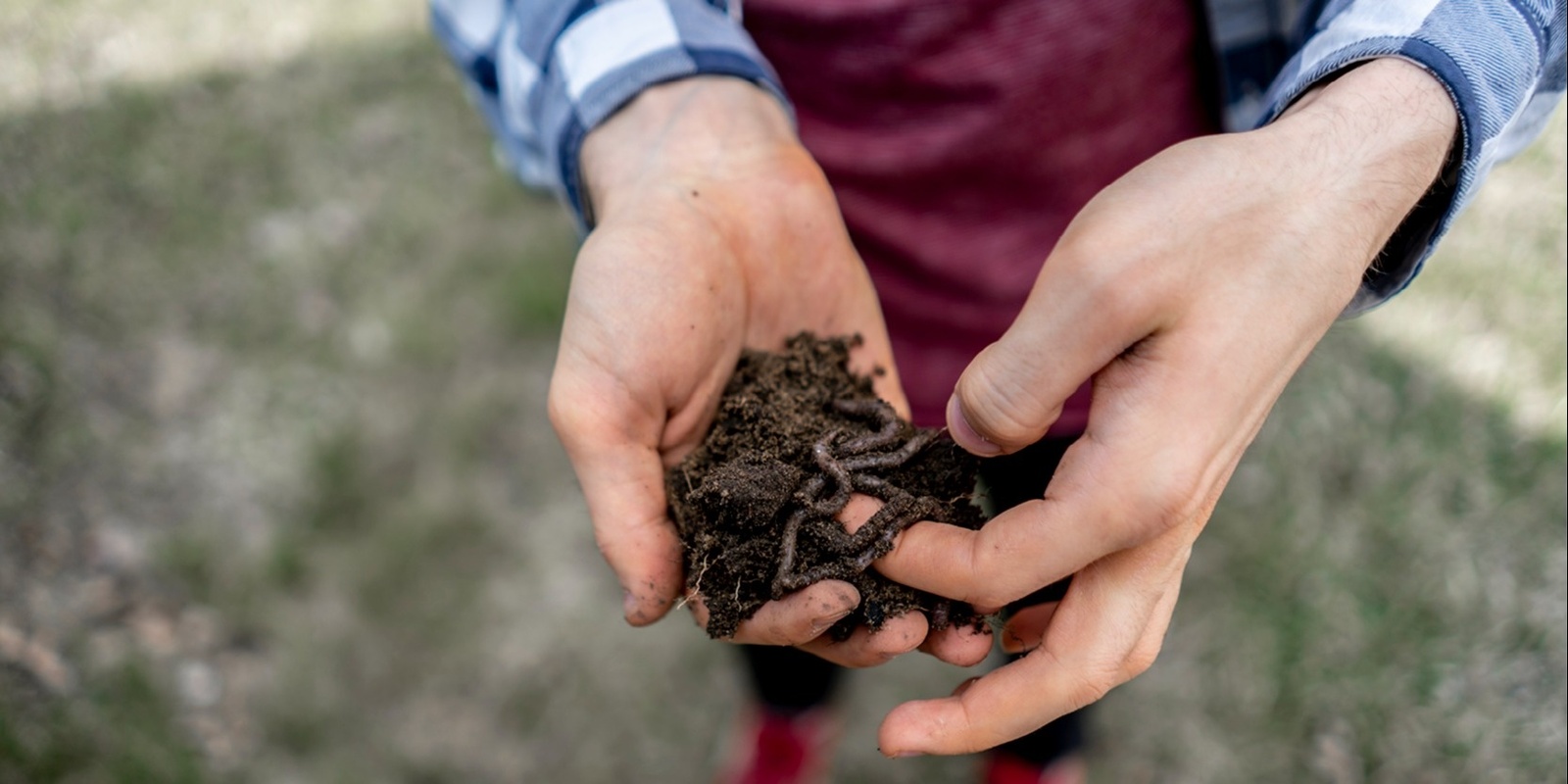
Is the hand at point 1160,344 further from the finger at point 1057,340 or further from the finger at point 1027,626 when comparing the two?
the finger at point 1027,626

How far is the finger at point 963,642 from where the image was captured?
2.52 metres

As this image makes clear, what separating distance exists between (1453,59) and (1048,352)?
49.3 inches

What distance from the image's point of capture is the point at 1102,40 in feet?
10.1

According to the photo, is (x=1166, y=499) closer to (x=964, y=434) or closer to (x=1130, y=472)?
(x=1130, y=472)

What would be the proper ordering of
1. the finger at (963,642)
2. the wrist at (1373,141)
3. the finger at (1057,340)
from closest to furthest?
1. the finger at (1057,340)
2. the wrist at (1373,141)
3. the finger at (963,642)

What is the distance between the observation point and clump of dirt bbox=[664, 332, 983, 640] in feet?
8.34

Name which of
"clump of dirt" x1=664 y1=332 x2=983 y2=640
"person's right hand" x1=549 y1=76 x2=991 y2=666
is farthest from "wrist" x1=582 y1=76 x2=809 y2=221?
"clump of dirt" x1=664 y1=332 x2=983 y2=640

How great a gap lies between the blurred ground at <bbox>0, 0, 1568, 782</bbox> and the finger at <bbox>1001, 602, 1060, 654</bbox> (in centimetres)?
231

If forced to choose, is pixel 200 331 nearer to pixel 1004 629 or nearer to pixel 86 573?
Result: pixel 86 573

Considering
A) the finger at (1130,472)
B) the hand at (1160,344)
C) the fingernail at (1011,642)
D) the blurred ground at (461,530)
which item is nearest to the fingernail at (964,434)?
the hand at (1160,344)

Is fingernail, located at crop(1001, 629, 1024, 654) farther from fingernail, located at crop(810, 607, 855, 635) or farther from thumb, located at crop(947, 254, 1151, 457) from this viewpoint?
thumb, located at crop(947, 254, 1151, 457)

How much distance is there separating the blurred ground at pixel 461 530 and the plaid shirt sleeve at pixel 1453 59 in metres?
2.74

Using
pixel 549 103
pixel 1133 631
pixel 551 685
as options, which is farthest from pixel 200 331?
pixel 1133 631

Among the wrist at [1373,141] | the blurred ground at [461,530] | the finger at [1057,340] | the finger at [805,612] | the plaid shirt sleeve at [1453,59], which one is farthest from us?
the blurred ground at [461,530]
